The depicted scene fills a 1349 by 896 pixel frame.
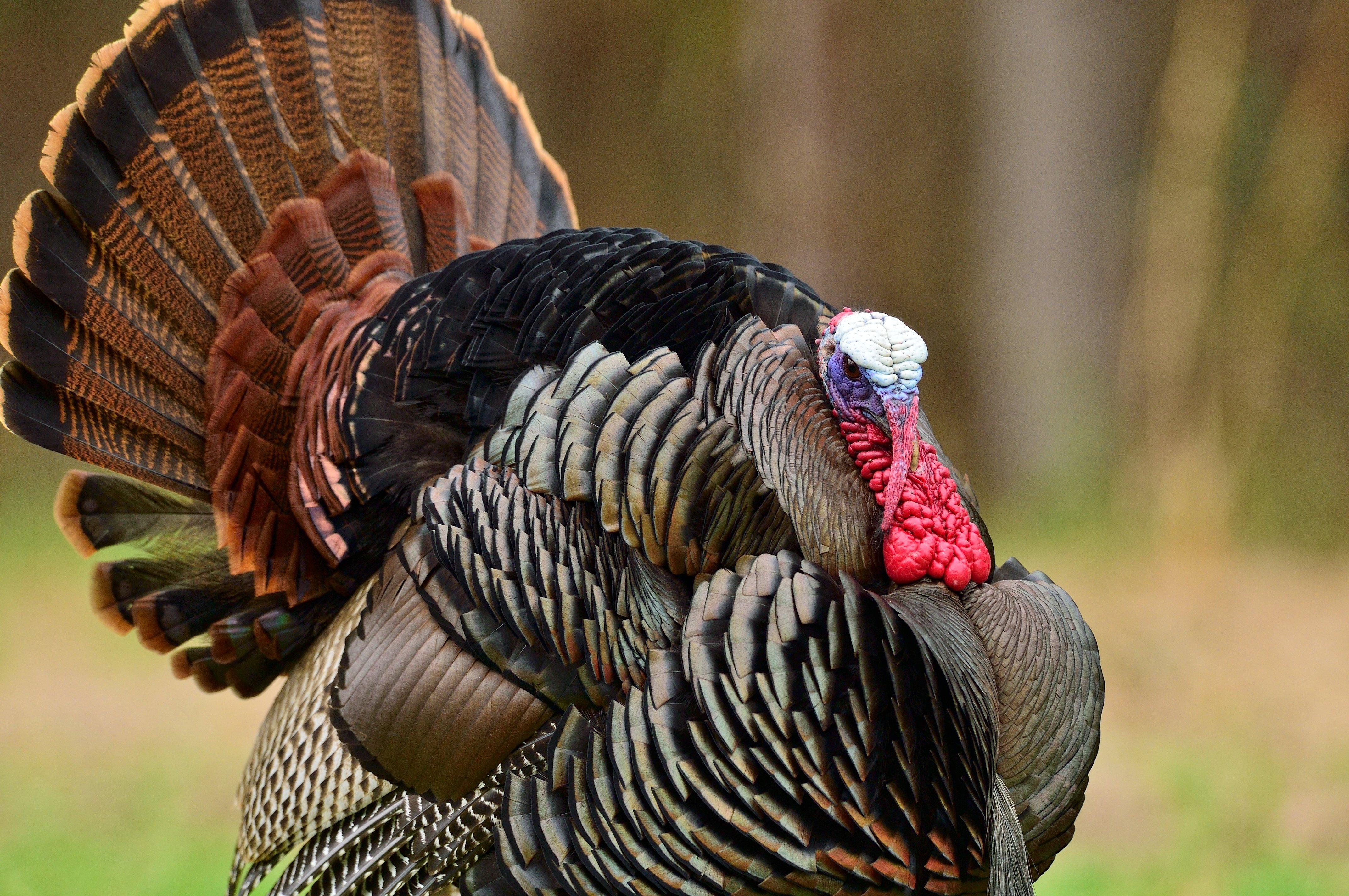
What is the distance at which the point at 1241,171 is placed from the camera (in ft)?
25.9

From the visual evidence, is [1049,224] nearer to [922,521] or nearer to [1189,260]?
[1189,260]

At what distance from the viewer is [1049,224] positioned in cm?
820

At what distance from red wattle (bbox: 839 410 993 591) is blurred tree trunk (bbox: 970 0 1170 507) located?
5641mm

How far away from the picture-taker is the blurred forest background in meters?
4.66

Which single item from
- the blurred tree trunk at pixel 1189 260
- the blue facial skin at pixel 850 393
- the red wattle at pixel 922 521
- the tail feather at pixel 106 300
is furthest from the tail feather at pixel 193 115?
the blurred tree trunk at pixel 1189 260

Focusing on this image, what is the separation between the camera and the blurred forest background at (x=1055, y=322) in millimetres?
4656

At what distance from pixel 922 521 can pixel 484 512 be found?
2.96 feet

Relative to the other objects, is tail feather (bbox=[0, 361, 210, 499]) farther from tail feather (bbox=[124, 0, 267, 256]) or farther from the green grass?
the green grass

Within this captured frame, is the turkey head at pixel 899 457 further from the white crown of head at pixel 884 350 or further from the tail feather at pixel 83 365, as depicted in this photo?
the tail feather at pixel 83 365

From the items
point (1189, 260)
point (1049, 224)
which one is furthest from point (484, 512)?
point (1049, 224)

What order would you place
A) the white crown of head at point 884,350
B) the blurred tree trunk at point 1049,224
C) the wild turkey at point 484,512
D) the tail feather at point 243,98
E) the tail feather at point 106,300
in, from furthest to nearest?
the blurred tree trunk at point 1049,224 → the tail feather at point 243,98 → the tail feather at point 106,300 → the white crown of head at point 884,350 → the wild turkey at point 484,512

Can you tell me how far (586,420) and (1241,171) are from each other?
269 inches

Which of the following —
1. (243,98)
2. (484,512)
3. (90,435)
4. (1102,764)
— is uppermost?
(243,98)

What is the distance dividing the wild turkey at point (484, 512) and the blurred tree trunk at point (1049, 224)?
17.5 feet
